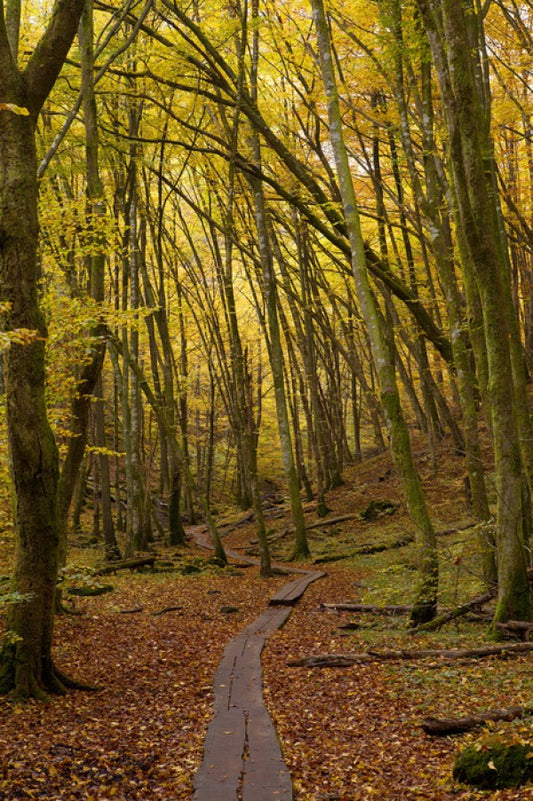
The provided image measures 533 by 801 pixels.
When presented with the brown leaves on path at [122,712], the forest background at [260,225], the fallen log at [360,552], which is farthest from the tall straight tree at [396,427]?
the fallen log at [360,552]

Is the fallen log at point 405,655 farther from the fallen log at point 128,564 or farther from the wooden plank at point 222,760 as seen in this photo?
the fallen log at point 128,564

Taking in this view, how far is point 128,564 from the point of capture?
14.7m

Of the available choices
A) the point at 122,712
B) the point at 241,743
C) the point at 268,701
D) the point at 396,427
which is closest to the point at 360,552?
the point at 396,427

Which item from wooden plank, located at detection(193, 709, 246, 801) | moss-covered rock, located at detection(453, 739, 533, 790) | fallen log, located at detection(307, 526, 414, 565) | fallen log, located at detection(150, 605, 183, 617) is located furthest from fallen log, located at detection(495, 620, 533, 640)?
fallen log, located at detection(307, 526, 414, 565)

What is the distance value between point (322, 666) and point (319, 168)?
15187mm

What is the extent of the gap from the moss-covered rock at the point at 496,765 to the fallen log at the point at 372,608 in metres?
5.03

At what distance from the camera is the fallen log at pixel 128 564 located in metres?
14.2

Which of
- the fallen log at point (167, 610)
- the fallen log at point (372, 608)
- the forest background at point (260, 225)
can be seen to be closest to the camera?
the forest background at point (260, 225)

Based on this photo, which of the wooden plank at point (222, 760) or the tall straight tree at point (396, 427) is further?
the tall straight tree at point (396, 427)

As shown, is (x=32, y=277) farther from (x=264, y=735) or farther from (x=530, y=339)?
(x=530, y=339)

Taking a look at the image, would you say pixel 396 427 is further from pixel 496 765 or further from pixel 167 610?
pixel 167 610

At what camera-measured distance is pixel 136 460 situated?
1560 centimetres

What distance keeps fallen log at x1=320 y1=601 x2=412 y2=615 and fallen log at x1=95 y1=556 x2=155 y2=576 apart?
599cm

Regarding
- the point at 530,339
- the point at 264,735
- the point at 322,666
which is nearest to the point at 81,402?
the point at 322,666
